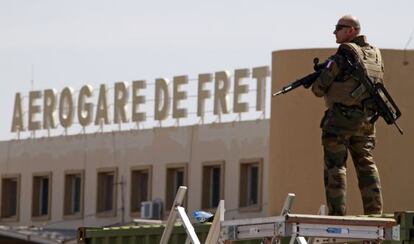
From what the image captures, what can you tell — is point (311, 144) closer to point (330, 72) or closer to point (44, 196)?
point (330, 72)

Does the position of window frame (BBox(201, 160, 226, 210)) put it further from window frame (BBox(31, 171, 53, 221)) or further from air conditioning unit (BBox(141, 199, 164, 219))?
window frame (BBox(31, 171, 53, 221))

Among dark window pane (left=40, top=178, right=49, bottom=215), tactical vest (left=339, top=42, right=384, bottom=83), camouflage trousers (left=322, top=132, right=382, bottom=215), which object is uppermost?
tactical vest (left=339, top=42, right=384, bottom=83)

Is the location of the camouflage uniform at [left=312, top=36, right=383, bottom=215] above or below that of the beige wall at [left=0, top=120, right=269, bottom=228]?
below

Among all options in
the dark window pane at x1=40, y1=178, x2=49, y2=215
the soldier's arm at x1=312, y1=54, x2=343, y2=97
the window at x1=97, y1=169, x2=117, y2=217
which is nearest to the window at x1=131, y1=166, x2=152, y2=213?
the window at x1=97, y1=169, x2=117, y2=217

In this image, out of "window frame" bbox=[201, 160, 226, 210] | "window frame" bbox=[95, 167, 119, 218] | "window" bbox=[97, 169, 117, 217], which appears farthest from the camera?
"window" bbox=[97, 169, 117, 217]

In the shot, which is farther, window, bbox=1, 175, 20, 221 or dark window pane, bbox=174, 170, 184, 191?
window, bbox=1, 175, 20, 221

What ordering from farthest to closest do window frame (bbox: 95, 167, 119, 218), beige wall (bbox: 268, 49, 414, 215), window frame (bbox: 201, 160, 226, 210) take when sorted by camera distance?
window frame (bbox: 95, 167, 119, 218) < window frame (bbox: 201, 160, 226, 210) < beige wall (bbox: 268, 49, 414, 215)

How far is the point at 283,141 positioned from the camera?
28.5 meters

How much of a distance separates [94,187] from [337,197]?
137 ft

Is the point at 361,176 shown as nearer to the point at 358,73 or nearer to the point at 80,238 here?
the point at 358,73

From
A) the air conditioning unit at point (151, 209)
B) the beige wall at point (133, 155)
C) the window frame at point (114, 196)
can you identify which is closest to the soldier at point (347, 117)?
the beige wall at point (133, 155)

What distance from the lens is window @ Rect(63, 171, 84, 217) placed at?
190 ft

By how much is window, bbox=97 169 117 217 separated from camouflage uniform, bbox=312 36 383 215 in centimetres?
4041

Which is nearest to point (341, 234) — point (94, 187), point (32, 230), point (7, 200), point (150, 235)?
point (150, 235)
